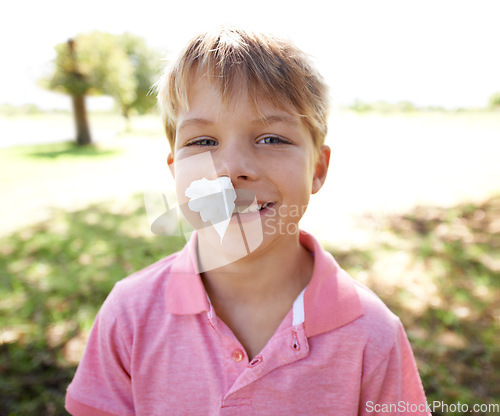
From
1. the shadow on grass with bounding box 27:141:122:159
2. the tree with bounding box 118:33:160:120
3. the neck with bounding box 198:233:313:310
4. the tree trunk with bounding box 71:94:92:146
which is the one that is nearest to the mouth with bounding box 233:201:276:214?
the neck with bounding box 198:233:313:310

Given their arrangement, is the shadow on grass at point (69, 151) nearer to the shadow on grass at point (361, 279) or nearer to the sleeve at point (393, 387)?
the shadow on grass at point (361, 279)

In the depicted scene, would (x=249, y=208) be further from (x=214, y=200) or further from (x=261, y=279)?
(x=261, y=279)

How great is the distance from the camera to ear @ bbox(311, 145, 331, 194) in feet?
4.08

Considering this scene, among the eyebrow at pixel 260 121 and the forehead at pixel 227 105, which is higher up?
the forehead at pixel 227 105

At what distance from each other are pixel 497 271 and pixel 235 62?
2921mm

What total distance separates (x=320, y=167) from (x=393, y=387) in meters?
0.66

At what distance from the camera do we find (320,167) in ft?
4.13

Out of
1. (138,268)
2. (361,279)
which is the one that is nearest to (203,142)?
(361,279)

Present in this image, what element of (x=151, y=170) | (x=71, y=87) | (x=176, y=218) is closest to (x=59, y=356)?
(x=176, y=218)

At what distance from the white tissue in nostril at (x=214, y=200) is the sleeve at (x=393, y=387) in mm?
546

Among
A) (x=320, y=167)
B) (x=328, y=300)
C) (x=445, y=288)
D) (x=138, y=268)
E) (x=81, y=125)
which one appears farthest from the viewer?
(x=81, y=125)

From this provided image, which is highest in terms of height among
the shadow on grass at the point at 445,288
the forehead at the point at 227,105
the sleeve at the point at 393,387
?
the forehead at the point at 227,105

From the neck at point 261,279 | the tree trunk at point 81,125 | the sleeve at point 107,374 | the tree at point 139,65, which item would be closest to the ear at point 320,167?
the neck at point 261,279

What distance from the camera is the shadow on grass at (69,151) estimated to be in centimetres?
877
